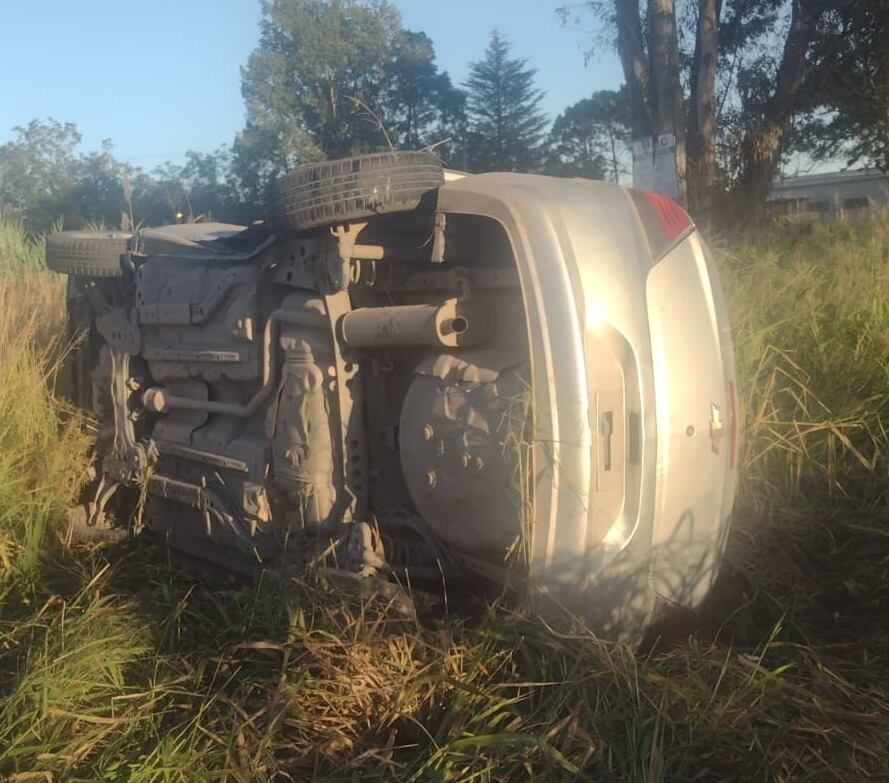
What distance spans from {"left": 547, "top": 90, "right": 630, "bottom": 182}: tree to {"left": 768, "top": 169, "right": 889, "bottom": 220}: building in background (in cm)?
274

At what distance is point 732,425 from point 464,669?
1.22 metres

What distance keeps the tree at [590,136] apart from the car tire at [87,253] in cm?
886

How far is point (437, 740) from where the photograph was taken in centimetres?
231

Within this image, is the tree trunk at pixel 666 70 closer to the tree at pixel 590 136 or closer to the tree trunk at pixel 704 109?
the tree trunk at pixel 704 109

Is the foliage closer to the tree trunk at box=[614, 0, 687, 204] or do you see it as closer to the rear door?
the tree trunk at box=[614, 0, 687, 204]

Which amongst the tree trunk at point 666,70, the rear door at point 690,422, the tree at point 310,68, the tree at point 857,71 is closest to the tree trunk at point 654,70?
the tree trunk at point 666,70

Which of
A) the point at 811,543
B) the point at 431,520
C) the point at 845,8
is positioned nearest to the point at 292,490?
the point at 431,520

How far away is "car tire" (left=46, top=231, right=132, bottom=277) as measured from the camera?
4527 millimetres

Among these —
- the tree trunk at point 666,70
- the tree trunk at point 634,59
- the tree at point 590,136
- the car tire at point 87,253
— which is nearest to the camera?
the car tire at point 87,253

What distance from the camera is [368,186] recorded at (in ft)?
9.89

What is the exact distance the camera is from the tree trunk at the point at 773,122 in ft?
28.5

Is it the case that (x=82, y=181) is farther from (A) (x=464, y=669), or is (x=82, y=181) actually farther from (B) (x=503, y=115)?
(A) (x=464, y=669)

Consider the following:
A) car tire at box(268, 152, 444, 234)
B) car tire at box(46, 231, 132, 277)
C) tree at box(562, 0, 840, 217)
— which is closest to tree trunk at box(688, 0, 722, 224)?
tree at box(562, 0, 840, 217)

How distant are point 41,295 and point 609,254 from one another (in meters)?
4.77
